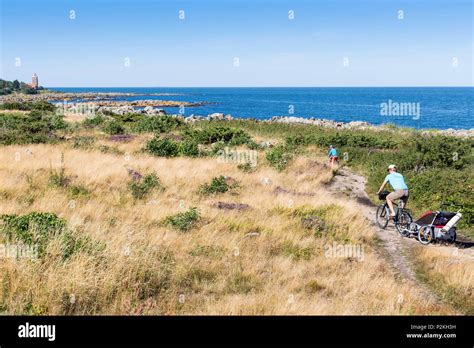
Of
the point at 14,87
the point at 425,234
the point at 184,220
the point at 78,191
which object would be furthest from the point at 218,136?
the point at 14,87

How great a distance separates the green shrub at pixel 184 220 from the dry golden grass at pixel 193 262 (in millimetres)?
231

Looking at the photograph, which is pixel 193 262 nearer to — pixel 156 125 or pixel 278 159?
pixel 278 159

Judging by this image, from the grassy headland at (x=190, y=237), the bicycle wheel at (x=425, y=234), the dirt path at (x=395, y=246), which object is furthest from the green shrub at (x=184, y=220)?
the bicycle wheel at (x=425, y=234)

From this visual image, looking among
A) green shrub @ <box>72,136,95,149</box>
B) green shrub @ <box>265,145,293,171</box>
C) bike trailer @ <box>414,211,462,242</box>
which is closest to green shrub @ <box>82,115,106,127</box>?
green shrub @ <box>72,136,95,149</box>

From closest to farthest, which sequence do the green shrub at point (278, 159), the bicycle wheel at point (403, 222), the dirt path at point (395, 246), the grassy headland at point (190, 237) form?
the grassy headland at point (190, 237)
the dirt path at point (395, 246)
the bicycle wheel at point (403, 222)
the green shrub at point (278, 159)

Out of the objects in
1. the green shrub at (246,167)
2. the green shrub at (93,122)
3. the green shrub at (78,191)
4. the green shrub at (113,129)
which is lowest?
the green shrub at (246,167)

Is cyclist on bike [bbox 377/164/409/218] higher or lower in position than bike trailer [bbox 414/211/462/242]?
higher

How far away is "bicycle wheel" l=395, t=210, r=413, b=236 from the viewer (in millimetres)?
12289

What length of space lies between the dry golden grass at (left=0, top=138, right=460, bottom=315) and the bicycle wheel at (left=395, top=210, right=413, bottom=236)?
0.99 metres

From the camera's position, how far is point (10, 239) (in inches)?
305

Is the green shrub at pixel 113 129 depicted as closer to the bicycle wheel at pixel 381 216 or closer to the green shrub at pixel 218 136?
the green shrub at pixel 218 136

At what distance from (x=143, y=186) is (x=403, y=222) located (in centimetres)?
852

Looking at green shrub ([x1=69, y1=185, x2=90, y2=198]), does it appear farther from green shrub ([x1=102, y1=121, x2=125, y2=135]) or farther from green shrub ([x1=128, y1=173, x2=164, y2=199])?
green shrub ([x1=102, y1=121, x2=125, y2=135])

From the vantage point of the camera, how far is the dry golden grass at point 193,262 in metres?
6.27
